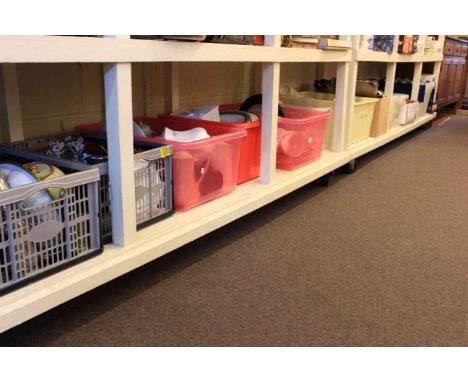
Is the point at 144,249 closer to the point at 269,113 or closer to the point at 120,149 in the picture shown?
the point at 120,149

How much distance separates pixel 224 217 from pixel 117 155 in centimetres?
41

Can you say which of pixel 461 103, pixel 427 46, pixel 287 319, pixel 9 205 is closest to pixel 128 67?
pixel 9 205

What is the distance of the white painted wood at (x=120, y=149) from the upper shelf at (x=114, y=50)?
0.13 feet

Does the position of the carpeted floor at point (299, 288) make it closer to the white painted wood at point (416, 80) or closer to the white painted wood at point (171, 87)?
the white painted wood at point (171, 87)

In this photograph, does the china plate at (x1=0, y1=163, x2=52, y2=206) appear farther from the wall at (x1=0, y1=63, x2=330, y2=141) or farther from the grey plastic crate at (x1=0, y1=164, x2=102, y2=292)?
the wall at (x1=0, y1=63, x2=330, y2=141)

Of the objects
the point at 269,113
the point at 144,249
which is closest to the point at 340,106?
the point at 269,113

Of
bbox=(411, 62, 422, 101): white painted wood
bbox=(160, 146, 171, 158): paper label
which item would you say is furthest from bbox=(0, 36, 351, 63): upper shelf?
bbox=(411, 62, 422, 101): white painted wood

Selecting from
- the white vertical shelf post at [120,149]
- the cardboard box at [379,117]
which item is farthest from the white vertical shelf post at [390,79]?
the white vertical shelf post at [120,149]

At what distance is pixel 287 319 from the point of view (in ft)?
3.22

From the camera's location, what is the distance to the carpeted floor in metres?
0.93

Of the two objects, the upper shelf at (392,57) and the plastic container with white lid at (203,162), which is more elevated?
the upper shelf at (392,57)

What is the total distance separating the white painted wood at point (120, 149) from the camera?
3.01 feet
